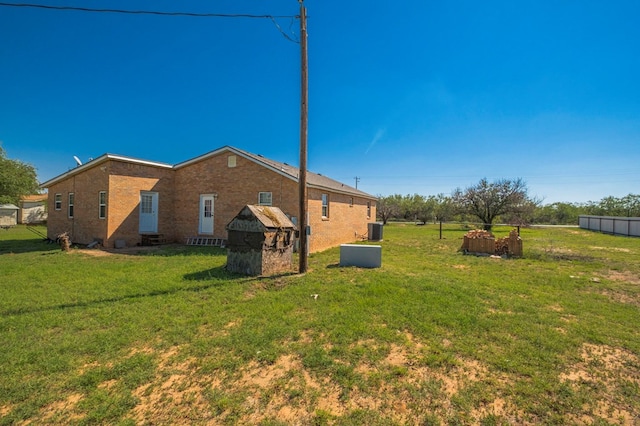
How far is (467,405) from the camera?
2801mm

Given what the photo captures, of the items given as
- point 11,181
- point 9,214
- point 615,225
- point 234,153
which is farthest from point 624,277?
point 9,214

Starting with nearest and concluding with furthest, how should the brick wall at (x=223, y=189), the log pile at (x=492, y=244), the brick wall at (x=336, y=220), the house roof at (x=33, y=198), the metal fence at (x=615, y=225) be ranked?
the log pile at (x=492, y=244) < the brick wall at (x=223, y=189) < the brick wall at (x=336, y=220) < the metal fence at (x=615, y=225) < the house roof at (x=33, y=198)

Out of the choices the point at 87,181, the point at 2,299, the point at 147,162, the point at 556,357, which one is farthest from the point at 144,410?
the point at 87,181

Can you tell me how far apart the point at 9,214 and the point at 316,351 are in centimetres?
5109

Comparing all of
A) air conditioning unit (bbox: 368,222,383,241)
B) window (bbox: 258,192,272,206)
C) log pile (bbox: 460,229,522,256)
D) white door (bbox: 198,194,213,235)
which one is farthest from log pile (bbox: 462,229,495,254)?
white door (bbox: 198,194,213,235)

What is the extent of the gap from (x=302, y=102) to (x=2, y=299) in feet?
25.7

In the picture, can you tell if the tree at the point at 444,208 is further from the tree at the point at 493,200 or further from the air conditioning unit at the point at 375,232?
the air conditioning unit at the point at 375,232

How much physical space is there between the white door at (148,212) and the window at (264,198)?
5746 mm

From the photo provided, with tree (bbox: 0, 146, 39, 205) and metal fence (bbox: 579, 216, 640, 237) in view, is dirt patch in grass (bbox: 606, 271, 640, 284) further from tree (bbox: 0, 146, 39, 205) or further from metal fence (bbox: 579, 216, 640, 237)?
tree (bbox: 0, 146, 39, 205)

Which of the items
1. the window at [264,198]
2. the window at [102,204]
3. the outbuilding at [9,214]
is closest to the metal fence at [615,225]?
the window at [264,198]

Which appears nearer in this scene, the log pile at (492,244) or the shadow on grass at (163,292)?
the shadow on grass at (163,292)

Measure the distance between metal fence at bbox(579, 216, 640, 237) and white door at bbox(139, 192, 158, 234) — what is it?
3529 cm

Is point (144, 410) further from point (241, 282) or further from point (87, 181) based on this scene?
point (87, 181)

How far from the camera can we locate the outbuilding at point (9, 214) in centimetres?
3372
